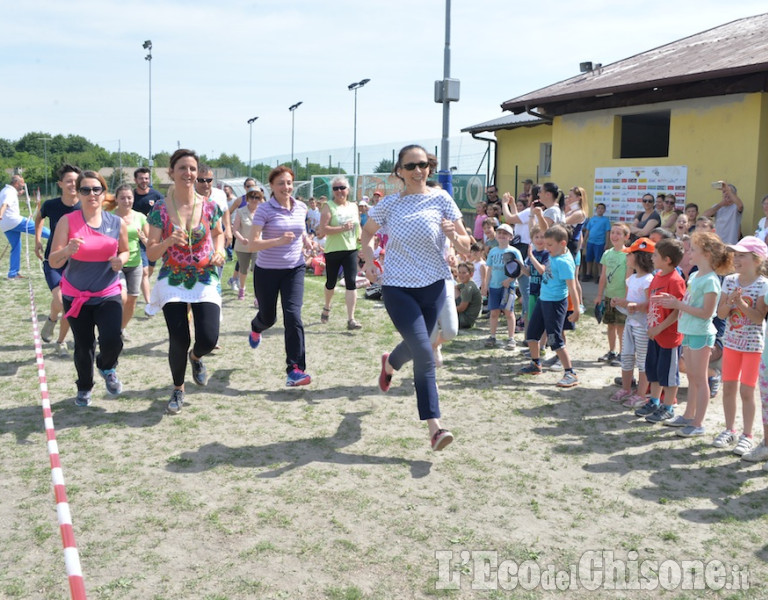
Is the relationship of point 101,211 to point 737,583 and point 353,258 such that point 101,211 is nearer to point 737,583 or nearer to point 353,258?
point 353,258

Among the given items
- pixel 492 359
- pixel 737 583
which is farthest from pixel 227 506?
pixel 492 359

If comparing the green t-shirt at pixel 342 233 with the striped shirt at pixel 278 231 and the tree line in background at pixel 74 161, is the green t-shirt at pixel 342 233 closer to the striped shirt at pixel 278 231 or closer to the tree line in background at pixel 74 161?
the striped shirt at pixel 278 231

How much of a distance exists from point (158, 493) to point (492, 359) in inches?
177

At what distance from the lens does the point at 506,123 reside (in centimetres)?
2252

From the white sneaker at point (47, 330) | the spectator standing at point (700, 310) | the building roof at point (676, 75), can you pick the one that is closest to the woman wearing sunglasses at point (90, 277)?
the white sneaker at point (47, 330)

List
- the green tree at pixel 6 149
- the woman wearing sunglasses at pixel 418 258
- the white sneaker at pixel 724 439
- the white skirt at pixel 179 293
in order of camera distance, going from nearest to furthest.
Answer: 1. the woman wearing sunglasses at pixel 418 258
2. the white sneaker at pixel 724 439
3. the white skirt at pixel 179 293
4. the green tree at pixel 6 149

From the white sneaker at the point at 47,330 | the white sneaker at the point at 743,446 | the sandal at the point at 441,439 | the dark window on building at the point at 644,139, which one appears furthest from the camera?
the dark window on building at the point at 644,139

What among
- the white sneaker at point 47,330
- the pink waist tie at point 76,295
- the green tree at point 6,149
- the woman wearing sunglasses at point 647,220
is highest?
the green tree at point 6,149

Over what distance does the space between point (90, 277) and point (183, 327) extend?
0.86 metres

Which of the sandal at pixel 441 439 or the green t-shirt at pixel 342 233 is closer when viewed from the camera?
the sandal at pixel 441 439

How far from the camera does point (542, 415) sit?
6.07 m

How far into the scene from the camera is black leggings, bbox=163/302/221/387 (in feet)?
18.8

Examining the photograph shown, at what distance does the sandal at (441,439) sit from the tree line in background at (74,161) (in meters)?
11.3

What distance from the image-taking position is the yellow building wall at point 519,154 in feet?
72.3
